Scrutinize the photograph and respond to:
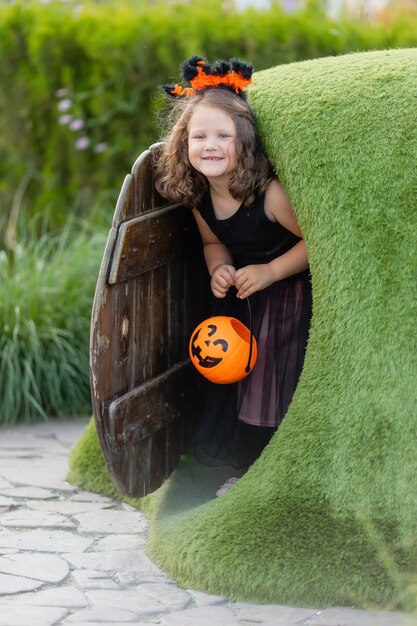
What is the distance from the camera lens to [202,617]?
120 inches

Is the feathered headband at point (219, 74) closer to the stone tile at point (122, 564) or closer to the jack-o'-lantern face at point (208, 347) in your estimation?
the jack-o'-lantern face at point (208, 347)

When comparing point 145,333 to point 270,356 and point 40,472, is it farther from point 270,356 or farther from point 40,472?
point 40,472

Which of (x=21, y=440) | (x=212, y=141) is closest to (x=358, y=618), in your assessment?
(x=212, y=141)

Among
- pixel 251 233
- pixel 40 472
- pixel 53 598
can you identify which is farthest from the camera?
pixel 40 472

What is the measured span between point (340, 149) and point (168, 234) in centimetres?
77

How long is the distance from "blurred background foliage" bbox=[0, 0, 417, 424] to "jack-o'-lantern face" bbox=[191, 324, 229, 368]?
2924 mm

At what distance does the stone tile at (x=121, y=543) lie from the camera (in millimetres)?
3656

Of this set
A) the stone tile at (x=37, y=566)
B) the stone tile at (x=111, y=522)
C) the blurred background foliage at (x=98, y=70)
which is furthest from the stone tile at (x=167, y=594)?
the blurred background foliage at (x=98, y=70)

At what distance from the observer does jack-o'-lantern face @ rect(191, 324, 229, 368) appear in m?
3.60

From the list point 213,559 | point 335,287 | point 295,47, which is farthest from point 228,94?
point 295,47

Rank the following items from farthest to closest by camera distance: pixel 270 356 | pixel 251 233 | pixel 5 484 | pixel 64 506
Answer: pixel 5 484 < pixel 64 506 < pixel 270 356 < pixel 251 233

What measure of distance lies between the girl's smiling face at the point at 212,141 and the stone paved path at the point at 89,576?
131 cm

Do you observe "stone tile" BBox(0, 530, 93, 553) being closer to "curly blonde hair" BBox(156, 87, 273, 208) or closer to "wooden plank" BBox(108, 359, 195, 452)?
"wooden plank" BBox(108, 359, 195, 452)

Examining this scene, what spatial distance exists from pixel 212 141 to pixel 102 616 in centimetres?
154
